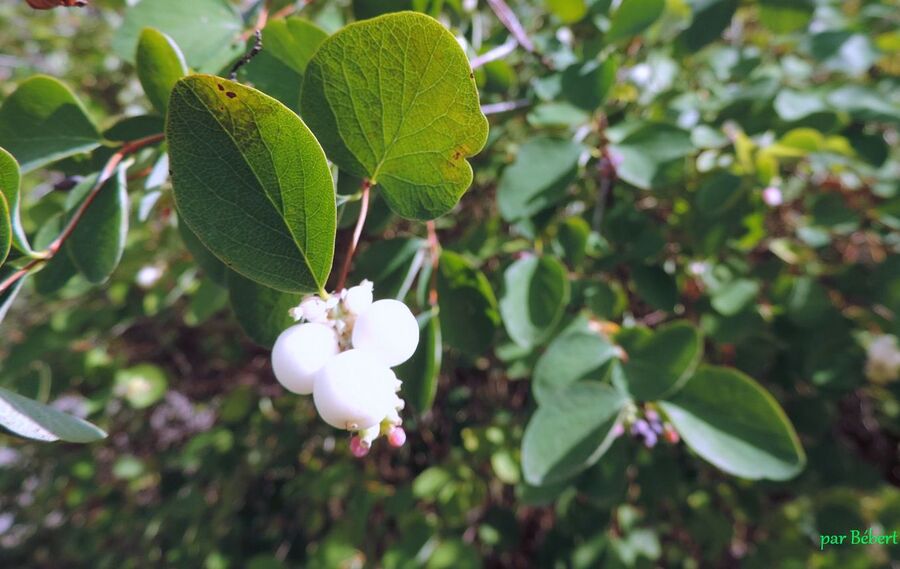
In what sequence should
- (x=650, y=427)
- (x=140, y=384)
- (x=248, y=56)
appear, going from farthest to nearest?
(x=140, y=384)
(x=650, y=427)
(x=248, y=56)

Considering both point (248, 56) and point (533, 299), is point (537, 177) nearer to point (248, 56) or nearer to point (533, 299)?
point (533, 299)

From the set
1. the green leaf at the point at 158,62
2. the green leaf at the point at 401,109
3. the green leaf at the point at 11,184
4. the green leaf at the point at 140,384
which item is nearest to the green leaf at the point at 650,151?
the green leaf at the point at 401,109

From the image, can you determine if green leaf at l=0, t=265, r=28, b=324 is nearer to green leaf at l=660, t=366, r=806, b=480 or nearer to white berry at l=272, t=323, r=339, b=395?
white berry at l=272, t=323, r=339, b=395

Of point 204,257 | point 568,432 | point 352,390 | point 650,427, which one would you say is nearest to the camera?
point 352,390

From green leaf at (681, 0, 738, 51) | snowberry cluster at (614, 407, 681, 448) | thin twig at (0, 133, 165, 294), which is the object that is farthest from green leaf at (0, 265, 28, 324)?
green leaf at (681, 0, 738, 51)

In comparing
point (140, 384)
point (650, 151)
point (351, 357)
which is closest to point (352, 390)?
point (351, 357)

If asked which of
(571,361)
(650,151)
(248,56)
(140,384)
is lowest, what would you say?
(140,384)
